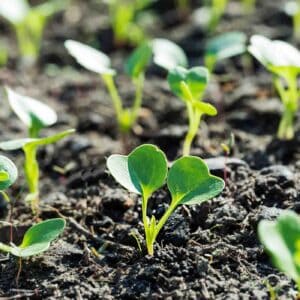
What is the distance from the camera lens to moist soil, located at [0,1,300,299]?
144cm

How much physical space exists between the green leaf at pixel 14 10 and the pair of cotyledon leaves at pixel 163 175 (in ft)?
4.73

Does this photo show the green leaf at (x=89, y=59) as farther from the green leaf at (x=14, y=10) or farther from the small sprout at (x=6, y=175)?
the green leaf at (x=14, y=10)

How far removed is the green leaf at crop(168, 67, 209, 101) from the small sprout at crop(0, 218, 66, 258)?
525 millimetres

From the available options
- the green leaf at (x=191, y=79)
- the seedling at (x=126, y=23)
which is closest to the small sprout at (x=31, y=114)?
the green leaf at (x=191, y=79)

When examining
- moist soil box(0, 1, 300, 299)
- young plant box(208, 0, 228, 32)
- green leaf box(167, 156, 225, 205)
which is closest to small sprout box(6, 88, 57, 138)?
moist soil box(0, 1, 300, 299)

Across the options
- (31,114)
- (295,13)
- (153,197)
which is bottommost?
(153,197)

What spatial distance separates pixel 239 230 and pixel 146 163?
0.29 meters

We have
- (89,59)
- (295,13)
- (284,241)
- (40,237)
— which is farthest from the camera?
(295,13)

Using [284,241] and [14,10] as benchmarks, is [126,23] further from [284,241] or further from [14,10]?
[284,241]

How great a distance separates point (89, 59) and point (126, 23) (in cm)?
97

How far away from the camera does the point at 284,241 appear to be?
3.88 feet

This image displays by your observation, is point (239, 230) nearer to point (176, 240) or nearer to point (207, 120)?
point (176, 240)

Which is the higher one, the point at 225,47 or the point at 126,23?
the point at 225,47

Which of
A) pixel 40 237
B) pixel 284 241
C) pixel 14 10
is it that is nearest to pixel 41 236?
pixel 40 237
